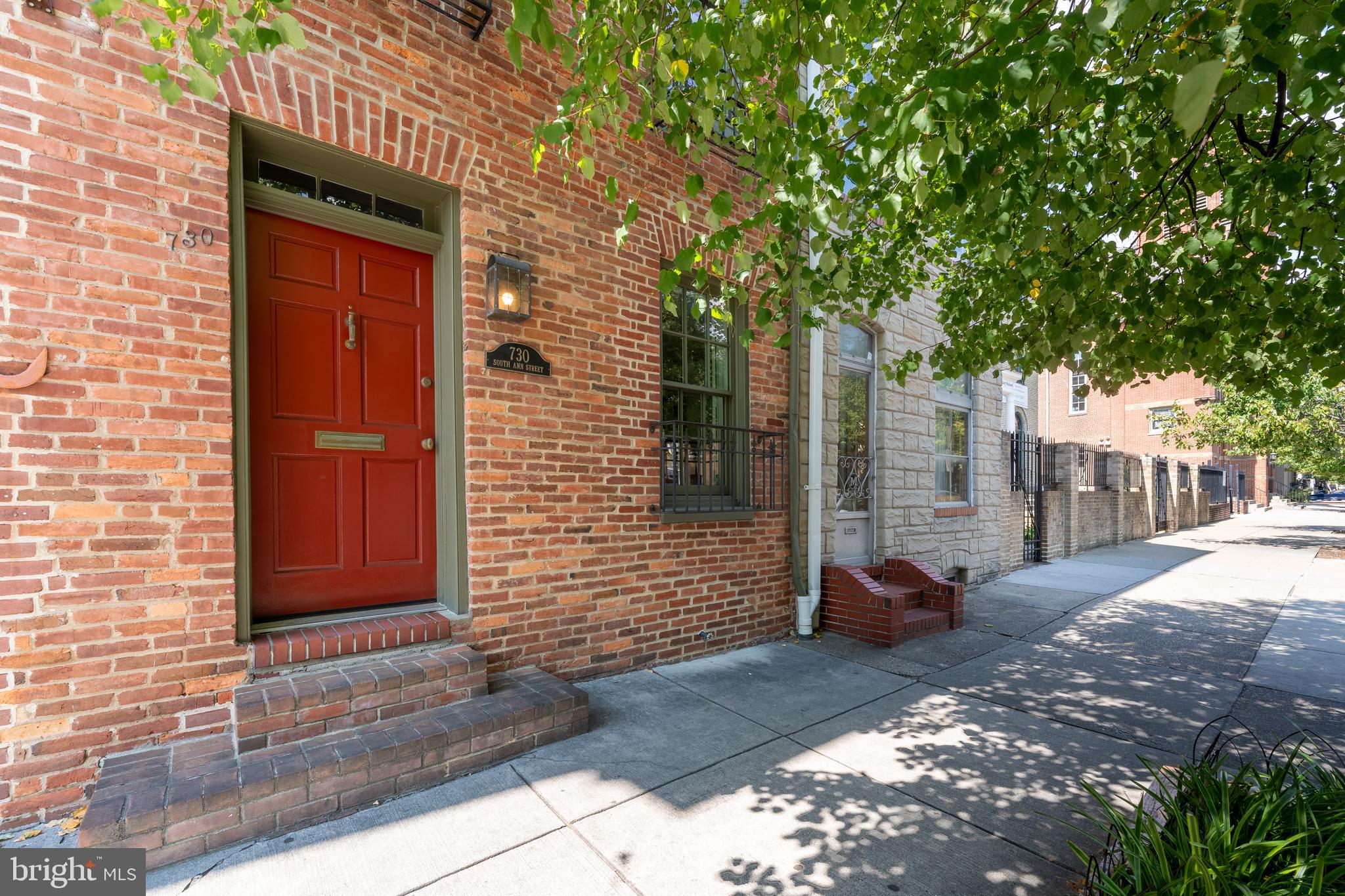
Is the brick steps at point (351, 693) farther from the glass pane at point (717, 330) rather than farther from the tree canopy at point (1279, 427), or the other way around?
the tree canopy at point (1279, 427)

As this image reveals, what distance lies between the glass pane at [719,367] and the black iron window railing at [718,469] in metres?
0.43

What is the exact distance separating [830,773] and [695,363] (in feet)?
10.7

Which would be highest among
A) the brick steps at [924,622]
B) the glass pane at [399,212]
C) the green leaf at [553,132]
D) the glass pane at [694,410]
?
the glass pane at [399,212]

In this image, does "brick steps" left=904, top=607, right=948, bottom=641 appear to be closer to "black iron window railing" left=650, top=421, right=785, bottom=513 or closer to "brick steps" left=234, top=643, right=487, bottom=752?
"black iron window railing" left=650, top=421, right=785, bottom=513

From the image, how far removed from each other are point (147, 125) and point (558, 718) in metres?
3.55

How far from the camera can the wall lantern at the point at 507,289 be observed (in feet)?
11.6

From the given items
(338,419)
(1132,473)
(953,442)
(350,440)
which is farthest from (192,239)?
(1132,473)

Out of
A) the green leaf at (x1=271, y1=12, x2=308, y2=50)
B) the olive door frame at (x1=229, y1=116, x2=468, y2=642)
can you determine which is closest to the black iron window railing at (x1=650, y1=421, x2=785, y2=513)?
the olive door frame at (x1=229, y1=116, x2=468, y2=642)

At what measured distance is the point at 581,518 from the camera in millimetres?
4020

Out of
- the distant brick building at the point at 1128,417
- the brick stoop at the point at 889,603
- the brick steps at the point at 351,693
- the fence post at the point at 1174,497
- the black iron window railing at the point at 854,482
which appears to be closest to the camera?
the brick steps at the point at 351,693

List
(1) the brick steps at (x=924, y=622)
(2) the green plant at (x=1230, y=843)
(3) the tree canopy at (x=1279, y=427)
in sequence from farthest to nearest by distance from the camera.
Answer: (3) the tree canopy at (x=1279, y=427) < (1) the brick steps at (x=924, y=622) < (2) the green plant at (x=1230, y=843)

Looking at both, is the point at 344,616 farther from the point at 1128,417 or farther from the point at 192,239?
the point at 1128,417

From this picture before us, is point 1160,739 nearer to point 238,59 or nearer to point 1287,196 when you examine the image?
point 1287,196

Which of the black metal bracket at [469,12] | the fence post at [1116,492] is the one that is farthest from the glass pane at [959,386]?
the fence post at [1116,492]
